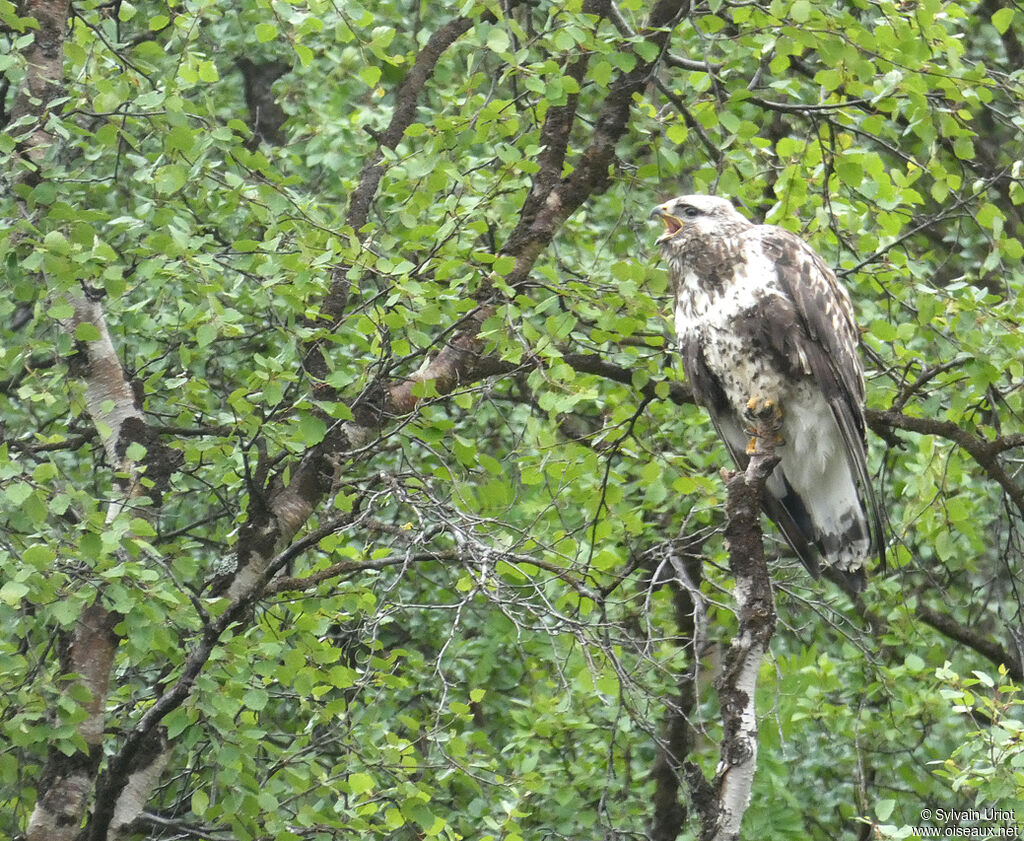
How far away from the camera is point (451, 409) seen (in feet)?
21.2

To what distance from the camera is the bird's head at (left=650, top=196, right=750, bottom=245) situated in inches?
188

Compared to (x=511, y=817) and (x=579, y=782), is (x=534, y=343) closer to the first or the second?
(x=511, y=817)

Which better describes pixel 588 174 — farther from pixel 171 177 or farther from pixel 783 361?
pixel 171 177

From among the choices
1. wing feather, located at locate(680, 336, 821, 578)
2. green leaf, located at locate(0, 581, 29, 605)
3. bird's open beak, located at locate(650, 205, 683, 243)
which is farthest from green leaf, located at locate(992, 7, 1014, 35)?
green leaf, located at locate(0, 581, 29, 605)

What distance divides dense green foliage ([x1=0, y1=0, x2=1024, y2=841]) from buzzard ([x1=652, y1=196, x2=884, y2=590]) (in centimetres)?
15

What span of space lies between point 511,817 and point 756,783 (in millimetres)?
1822

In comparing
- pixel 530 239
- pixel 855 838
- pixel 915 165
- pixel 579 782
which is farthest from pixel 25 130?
pixel 855 838

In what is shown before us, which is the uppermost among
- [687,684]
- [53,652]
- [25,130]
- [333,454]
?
[25,130]

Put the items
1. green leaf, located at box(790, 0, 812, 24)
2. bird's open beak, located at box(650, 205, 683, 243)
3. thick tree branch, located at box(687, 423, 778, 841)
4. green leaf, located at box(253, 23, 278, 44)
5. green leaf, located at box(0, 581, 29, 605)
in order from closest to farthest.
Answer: thick tree branch, located at box(687, 423, 778, 841)
green leaf, located at box(0, 581, 29, 605)
green leaf, located at box(790, 0, 812, 24)
green leaf, located at box(253, 23, 278, 44)
bird's open beak, located at box(650, 205, 683, 243)

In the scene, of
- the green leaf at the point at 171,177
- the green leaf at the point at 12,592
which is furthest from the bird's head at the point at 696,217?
the green leaf at the point at 12,592

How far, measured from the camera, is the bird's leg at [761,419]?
4648mm

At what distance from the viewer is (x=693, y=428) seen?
622cm

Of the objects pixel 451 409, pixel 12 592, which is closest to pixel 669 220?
pixel 451 409

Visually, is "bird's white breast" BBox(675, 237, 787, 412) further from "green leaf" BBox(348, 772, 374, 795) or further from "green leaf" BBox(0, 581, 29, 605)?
"green leaf" BBox(0, 581, 29, 605)
